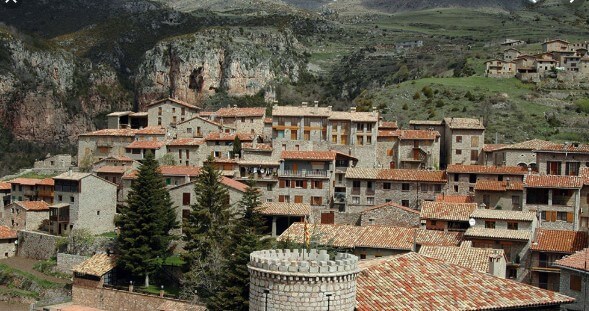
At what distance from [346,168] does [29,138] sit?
11640 centimetres

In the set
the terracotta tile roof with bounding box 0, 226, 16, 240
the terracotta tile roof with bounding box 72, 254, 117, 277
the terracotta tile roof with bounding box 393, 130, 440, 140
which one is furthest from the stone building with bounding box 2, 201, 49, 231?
the terracotta tile roof with bounding box 393, 130, 440, 140

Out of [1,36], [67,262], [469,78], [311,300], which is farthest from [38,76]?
[311,300]

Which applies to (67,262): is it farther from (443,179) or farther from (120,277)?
(443,179)

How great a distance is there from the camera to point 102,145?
10231 cm

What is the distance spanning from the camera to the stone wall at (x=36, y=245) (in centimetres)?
8231

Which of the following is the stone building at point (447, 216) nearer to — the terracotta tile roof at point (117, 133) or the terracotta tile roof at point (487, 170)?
the terracotta tile roof at point (487, 170)

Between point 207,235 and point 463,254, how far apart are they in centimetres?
2140

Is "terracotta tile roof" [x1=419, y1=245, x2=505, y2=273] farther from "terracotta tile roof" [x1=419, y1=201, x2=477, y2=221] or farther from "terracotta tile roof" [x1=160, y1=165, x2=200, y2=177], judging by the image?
"terracotta tile roof" [x1=160, y1=165, x2=200, y2=177]

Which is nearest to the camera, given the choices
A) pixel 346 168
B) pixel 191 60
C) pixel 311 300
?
pixel 311 300

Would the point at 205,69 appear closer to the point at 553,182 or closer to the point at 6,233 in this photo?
the point at 6,233

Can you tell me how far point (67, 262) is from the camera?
78688mm

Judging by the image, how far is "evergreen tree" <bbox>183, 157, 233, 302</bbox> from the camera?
63.2 metres

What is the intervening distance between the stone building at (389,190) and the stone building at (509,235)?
575 inches

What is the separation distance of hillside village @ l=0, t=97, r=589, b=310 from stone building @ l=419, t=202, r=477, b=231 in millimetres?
140
